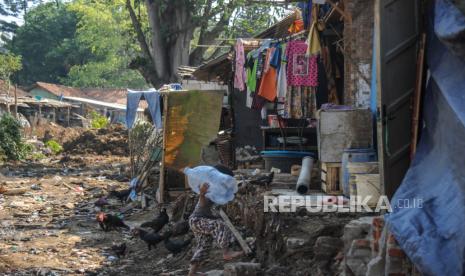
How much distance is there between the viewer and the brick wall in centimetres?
870

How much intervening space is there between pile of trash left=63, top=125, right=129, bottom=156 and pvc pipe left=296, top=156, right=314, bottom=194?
65.4 feet

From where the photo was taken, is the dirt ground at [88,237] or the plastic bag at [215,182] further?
the plastic bag at [215,182]

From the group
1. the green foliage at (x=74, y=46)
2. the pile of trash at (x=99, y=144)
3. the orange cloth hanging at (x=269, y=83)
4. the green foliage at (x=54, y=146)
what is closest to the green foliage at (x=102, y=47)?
the green foliage at (x=74, y=46)

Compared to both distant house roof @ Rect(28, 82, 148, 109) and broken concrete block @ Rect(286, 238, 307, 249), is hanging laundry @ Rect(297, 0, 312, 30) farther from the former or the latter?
distant house roof @ Rect(28, 82, 148, 109)

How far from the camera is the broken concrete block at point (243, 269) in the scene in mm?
6285

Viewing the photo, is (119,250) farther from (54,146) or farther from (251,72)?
(54,146)

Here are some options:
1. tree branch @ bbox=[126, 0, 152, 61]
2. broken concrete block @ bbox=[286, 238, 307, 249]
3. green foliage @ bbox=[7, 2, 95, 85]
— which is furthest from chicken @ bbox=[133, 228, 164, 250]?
green foliage @ bbox=[7, 2, 95, 85]

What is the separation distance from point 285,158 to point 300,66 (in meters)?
1.85

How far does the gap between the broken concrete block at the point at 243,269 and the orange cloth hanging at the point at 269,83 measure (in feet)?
17.4

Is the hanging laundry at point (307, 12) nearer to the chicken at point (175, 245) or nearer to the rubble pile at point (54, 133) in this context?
the chicken at point (175, 245)

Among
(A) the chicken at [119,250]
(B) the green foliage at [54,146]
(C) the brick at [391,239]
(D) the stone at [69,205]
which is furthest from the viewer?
(B) the green foliage at [54,146]

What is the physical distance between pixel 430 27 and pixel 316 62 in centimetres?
512

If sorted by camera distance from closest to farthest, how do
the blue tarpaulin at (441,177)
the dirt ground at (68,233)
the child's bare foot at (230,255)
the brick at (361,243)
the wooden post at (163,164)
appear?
1. the blue tarpaulin at (441,177)
2. the brick at (361,243)
3. the child's bare foot at (230,255)
4. the dirt ground at (68,233)
5. the wooden post at (163,164)

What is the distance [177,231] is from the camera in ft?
30.7
